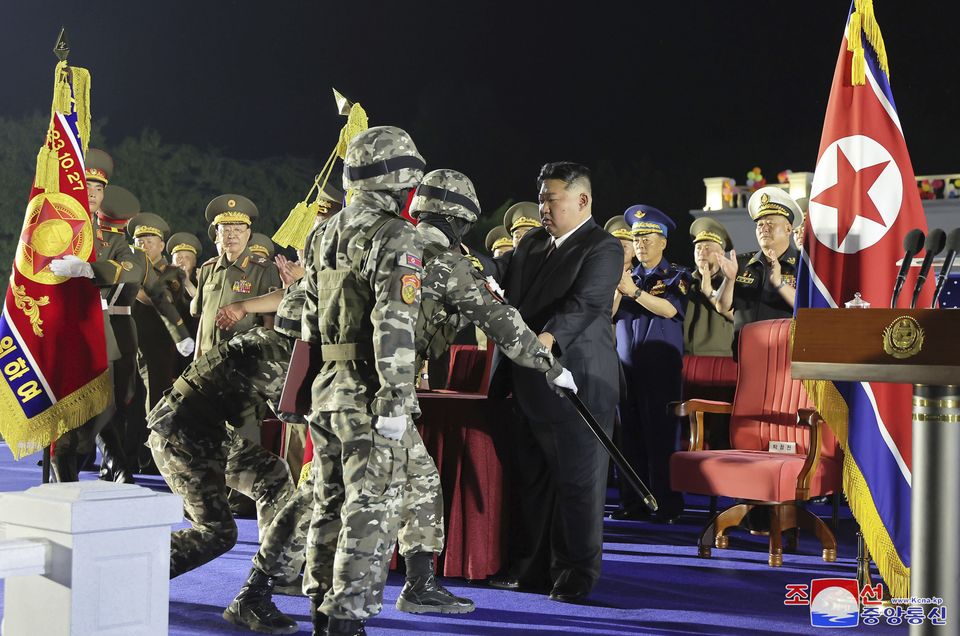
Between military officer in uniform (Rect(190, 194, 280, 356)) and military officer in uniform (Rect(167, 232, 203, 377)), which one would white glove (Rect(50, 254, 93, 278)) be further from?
military officer in uniform (Rect(167, 232, 203, 377))

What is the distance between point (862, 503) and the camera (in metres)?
3.84

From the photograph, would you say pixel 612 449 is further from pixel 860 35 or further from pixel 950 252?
pixel 860 35

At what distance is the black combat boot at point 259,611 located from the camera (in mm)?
3574

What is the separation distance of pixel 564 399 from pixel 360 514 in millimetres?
1222

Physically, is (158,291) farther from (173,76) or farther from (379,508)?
(173,76)

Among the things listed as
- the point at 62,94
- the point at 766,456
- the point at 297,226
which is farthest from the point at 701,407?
the point at 62,94

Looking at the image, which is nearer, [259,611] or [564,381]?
[259,611]

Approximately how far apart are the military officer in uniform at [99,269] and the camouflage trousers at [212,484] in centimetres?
197

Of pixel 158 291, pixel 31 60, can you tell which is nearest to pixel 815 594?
pixel 158 291

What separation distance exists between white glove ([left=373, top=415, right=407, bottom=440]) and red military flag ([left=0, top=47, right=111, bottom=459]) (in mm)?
2921

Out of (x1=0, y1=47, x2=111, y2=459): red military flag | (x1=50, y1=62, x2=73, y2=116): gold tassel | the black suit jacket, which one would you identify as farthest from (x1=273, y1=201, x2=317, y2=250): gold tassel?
the black suit jacket

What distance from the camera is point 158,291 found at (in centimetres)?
636

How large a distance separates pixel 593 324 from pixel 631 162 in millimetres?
31947

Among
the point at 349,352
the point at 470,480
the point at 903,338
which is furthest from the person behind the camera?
the point at 470,480
